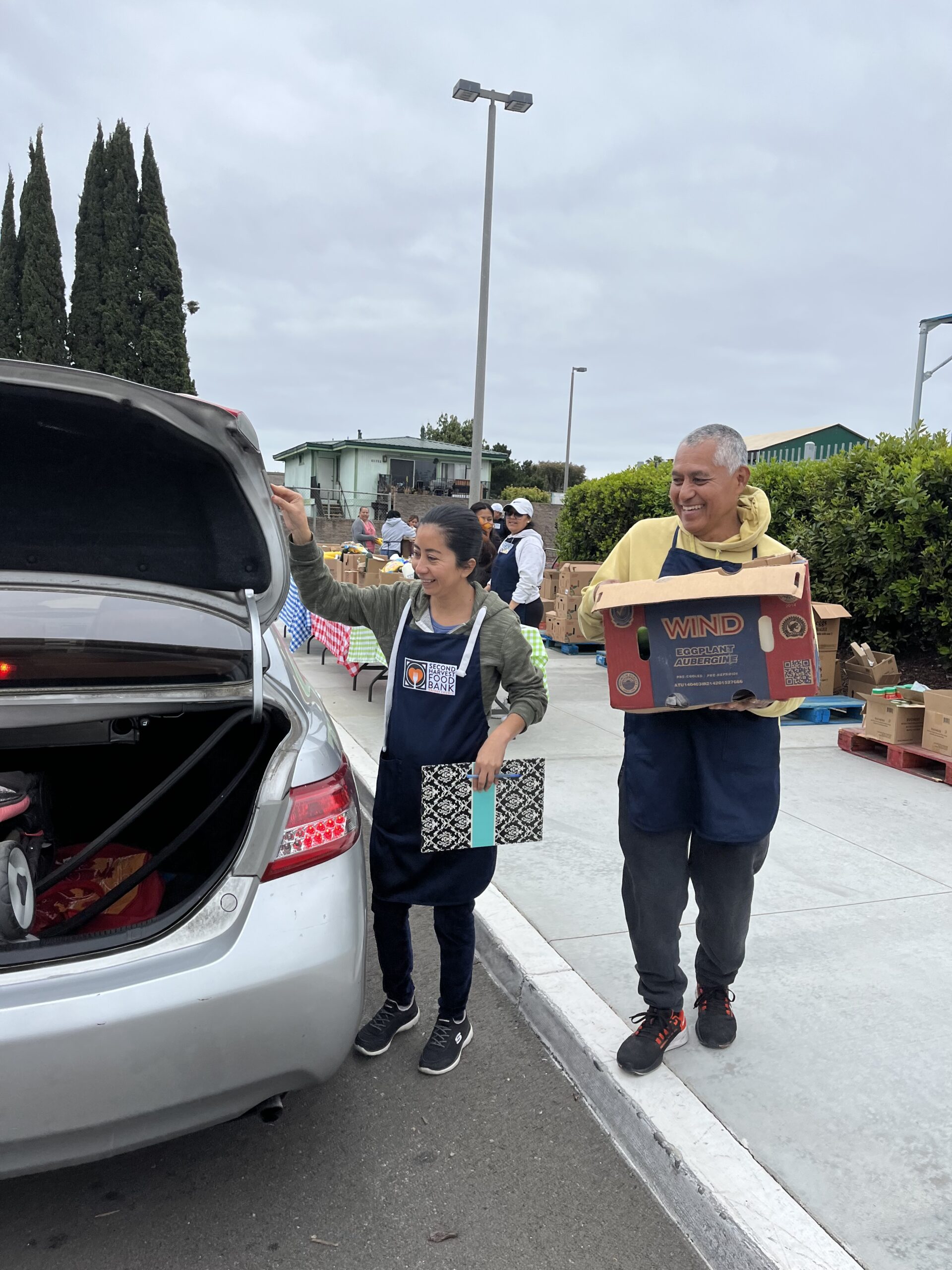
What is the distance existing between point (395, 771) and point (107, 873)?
88 centimetres

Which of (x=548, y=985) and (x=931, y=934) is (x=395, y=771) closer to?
(x=548, y=985)

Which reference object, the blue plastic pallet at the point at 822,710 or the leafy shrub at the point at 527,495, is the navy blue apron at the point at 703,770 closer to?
the blue plastic pallet at the point at 822,710

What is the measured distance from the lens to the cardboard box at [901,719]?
19.3ft

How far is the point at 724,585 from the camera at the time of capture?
7.30 ft

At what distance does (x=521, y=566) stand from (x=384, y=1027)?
17.4 ft

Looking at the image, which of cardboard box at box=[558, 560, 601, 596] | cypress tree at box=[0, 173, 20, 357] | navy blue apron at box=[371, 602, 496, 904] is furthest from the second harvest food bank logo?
cypress tree at box=[0, 173, 20, 357]

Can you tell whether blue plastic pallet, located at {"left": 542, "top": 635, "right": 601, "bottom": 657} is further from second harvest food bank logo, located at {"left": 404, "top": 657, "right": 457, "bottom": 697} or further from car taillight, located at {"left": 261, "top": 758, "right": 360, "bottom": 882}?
car taillight, located at {"left": 261, "top": 758, "right": 360, "bottom": 882}

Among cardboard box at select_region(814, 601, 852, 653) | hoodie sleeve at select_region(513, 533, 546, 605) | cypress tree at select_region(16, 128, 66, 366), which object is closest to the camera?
cardboard box at select_region(814, 601, 852, 653)

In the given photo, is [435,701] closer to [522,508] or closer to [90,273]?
[522,508]

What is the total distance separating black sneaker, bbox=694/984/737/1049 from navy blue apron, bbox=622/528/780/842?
2.05 ft

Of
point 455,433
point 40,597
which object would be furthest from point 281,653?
point 455,433

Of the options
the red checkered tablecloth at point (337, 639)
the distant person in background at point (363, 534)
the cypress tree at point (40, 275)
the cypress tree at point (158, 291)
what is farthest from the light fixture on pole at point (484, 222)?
the cypress tree at point (40, 275)

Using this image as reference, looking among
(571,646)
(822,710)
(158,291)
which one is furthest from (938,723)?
(158,291)

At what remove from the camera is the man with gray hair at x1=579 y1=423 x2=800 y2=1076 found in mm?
2434
